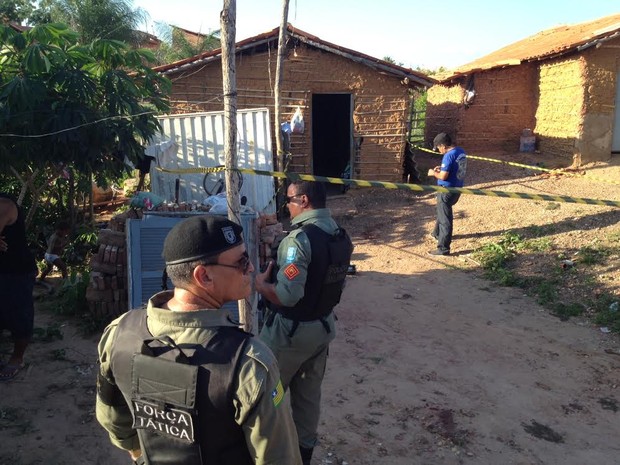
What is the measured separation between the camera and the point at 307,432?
9.77ft

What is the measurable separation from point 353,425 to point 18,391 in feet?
8.55

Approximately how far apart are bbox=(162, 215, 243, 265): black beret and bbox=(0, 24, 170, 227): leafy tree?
11.0ft

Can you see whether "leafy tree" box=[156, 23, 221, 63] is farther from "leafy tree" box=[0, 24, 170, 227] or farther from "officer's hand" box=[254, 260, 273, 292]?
"officer's hand" box=[254, 260, 273, 292]

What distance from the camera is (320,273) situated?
2852 millimetres

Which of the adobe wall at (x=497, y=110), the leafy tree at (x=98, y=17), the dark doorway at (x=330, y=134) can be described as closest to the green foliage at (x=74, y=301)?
the dark doorway at (x=330, y=134)

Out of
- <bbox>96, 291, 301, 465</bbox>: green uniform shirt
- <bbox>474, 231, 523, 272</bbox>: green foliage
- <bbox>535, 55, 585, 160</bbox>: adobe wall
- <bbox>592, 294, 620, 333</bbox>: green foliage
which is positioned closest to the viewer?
<bbox>96, 291, 301, 465</bbox>: green uniform shirt

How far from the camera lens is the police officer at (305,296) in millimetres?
2783

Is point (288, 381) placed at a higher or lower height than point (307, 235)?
lower

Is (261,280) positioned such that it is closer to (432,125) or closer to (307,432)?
(307,432)

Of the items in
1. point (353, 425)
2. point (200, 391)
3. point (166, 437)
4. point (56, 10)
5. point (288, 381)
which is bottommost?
point (353, 425)

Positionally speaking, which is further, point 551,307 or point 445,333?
point 551,307

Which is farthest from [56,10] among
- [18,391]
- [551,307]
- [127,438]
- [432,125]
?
[127,438]

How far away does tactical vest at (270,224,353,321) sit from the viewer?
284cm

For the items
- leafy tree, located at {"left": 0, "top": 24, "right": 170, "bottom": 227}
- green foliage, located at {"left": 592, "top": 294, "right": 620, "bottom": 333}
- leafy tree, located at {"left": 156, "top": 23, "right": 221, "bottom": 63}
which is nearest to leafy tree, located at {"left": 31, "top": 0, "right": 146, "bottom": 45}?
leafy tree, located at {"left": 156, "top": 23, "right": 221, "bottom": 63}
